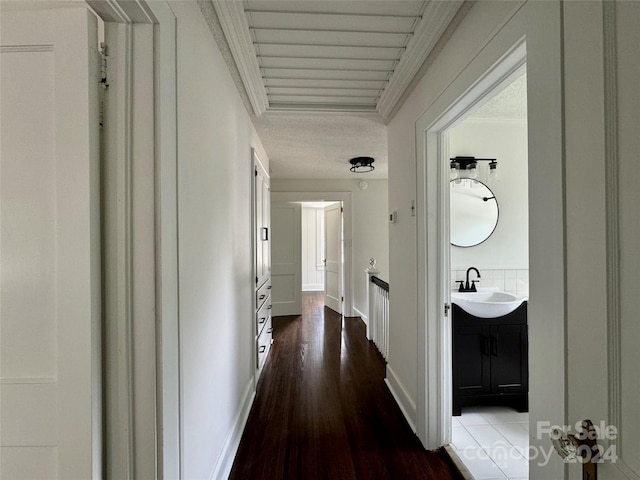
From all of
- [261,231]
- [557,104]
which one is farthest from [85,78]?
[261,231]

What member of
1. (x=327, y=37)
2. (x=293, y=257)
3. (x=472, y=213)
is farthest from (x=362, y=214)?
(x=327, y=37)

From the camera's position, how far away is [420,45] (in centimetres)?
145

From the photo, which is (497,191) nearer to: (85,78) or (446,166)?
(446,166)

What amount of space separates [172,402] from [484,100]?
1.76m

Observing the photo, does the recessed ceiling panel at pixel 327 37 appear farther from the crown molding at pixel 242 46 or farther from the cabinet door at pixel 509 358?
the cabinet door at pixel 509 358

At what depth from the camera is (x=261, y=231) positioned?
2.69 meters

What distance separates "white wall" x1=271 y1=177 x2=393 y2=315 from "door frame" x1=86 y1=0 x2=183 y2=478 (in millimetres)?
3573

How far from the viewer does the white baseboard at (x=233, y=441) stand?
1395 millimetres

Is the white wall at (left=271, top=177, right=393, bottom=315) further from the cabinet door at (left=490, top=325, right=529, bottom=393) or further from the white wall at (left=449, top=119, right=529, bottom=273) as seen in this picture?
the cabinet door at (left=490, top=325, right=529, bottom=393)

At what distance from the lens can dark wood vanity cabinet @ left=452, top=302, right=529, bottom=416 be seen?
2.00 metres

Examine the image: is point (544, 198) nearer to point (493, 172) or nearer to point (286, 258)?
point (493, 172)

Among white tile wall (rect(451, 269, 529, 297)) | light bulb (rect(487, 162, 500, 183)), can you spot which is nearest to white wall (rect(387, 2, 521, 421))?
white tile wall (rect(451, 269, 529, 297))

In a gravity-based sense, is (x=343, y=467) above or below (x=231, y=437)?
below

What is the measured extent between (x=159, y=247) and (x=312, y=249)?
655cm
